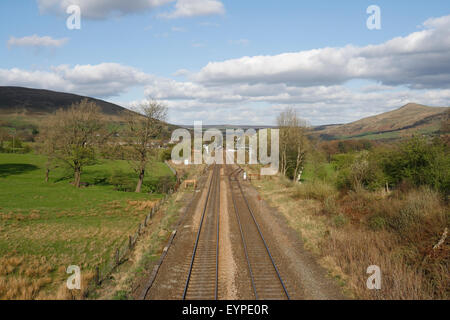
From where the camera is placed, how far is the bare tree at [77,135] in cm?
3834

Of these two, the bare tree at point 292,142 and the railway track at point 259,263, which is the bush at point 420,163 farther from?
the bare tree at point 292,142

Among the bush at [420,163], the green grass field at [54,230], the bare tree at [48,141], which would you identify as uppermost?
the bare tree at [48,141]

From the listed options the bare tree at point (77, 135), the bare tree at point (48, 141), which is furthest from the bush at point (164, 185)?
the bare tree at point (48, 141)

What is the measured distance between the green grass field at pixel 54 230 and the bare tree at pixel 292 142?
25926 millimetres

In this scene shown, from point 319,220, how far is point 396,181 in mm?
9779

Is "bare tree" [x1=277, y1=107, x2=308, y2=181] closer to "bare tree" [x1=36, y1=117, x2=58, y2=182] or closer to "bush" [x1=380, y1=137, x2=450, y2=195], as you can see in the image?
"bush" [x1=380, y1=137, x2=450, y2=195]

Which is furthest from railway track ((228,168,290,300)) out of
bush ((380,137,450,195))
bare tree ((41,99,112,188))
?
bare tree ((41,99,112,188))

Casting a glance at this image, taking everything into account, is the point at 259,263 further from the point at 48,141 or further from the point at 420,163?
the point at 48,141

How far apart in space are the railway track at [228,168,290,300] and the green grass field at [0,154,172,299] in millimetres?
8019

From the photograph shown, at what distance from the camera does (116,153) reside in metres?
37.4

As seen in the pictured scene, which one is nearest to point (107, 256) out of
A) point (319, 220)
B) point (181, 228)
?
point (181, 228)

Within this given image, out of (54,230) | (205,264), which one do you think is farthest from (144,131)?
(205,264)

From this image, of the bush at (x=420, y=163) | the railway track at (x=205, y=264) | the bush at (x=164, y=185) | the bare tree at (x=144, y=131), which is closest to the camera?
the railway track at (x=205, y=264)
